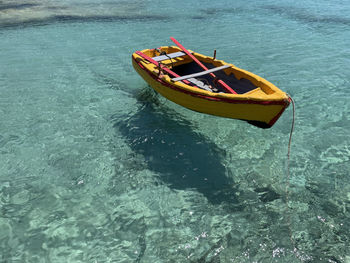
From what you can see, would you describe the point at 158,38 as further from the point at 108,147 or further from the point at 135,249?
the point at 135,249

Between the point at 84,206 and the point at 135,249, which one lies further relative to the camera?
the point at 84,206

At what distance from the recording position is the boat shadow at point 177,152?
7617mm

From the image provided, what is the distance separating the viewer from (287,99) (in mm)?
6848

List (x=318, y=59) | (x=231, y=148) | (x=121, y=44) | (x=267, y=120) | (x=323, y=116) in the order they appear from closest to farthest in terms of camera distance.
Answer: (x=267, y=120) < (x=231, y=148) < (x=323, y=116) < (x=318, y=59) < (x=121, y=44)

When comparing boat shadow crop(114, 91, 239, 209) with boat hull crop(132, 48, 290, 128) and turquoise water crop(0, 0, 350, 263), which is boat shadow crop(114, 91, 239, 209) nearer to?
turquoise water crop(0, 0, 350, 263)

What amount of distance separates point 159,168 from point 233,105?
9.84ft

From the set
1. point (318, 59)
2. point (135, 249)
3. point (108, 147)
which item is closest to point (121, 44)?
point (108, 147)

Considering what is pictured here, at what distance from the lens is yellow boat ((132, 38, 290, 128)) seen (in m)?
7.15

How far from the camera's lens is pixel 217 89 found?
9.46 meters

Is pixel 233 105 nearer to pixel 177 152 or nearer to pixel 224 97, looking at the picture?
pixel 224 97

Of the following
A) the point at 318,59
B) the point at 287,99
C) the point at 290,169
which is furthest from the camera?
the point at 318,59

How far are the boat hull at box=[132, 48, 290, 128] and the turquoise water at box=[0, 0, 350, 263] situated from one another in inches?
59.5

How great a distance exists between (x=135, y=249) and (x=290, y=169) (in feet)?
17.1

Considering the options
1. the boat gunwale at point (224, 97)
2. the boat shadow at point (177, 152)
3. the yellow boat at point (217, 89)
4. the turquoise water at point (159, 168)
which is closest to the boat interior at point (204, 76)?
the yellow boat at point (217, 89)
